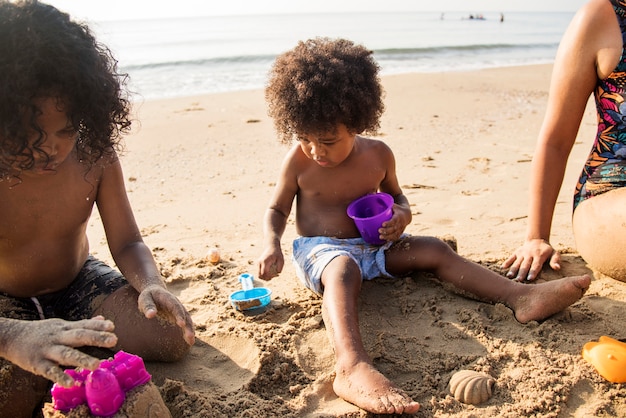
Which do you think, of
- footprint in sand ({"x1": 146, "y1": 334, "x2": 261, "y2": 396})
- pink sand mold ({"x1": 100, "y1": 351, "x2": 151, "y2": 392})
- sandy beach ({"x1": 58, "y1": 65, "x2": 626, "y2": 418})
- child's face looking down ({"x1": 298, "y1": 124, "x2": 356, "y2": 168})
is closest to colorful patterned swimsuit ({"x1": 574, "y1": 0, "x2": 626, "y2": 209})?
sandy beach ({"x1": 58, "y1": 65, "x2": 626, "y2": 418})

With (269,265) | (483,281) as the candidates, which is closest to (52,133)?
(269,265)

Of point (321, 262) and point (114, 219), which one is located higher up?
point (114, 219)

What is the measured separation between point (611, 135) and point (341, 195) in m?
1.28

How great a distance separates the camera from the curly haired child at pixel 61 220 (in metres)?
1.75

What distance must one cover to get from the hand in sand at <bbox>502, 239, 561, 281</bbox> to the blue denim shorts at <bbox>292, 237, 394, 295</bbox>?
1.95ft

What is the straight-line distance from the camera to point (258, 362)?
7.25 feet

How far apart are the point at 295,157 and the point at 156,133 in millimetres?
3990

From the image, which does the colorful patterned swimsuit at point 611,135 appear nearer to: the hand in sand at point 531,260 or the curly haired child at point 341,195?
the hand in sand at point 531,260

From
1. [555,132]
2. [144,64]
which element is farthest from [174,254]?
[144,64]

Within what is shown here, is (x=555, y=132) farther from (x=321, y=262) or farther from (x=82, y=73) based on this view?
(x=82, y=73)

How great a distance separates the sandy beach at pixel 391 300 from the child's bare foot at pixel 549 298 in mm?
53

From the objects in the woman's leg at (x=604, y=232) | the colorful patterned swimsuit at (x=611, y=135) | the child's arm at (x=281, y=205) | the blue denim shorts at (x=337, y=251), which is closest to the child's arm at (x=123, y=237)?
the child's arm at (x=281, y=205)

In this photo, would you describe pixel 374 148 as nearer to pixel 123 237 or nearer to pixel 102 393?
pixel 123 237

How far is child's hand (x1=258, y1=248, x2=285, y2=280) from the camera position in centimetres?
252
